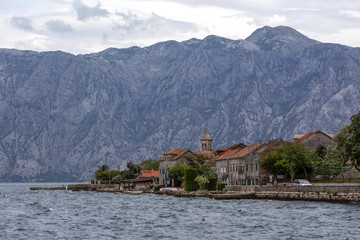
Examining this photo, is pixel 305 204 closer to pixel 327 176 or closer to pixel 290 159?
pixel 327 176

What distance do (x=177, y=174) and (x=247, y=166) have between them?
38.8 meters

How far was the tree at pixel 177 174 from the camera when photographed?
623 feet

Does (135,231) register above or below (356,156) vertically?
below

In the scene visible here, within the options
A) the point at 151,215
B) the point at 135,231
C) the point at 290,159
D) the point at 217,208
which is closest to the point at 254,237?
the point at 135,231

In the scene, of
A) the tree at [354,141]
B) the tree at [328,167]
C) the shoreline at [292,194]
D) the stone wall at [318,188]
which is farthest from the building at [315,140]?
the tree at [354,141]

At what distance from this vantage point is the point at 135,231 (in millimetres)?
72562

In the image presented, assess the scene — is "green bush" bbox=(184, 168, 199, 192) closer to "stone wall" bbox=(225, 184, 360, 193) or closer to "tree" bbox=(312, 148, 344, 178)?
"stone wall" bbox=(225, 184, 360, 193)

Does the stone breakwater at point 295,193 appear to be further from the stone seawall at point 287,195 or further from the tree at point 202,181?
the tree at point 202,181

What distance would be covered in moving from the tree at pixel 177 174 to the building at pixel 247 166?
617 inches

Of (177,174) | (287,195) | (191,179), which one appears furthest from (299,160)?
(177,174)

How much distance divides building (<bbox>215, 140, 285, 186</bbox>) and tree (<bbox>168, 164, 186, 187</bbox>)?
1566 centimetres

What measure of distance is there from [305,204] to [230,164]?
7024 cm

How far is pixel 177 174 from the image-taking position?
7485 inches

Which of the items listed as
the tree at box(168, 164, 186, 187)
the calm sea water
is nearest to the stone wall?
the calm sea water
